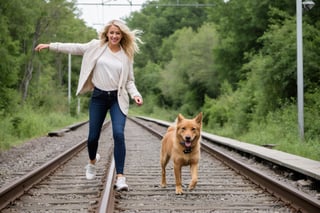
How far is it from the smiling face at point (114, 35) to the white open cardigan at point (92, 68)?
0.45ft

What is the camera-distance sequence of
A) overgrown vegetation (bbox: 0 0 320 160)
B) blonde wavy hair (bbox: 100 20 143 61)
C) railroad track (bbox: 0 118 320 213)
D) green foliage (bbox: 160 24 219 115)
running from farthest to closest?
1. green foliage (bbox: 160 24 219 115)
2. overgrown vegetation (bbox: 0 0 320 160)
3. blonde wavy hair (bbox: 100 20 143 61)
4. railroad track (bbox: 0 118 320 213)

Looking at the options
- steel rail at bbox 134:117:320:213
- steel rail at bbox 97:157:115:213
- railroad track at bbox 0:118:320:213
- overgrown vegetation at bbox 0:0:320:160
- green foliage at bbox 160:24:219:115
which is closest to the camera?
steel rail at bbox 97:157:115:213

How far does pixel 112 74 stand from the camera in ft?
21.8

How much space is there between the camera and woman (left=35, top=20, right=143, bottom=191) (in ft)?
21.9

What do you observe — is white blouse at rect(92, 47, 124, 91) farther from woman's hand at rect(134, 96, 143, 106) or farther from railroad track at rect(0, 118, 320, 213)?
railroad track at rect(0, 118, 320, 213)

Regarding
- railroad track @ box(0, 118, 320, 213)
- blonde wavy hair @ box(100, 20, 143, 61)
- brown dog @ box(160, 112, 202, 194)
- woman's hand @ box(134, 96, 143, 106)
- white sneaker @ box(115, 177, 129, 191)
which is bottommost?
railroad track @ box(0, 118, 320, 213)

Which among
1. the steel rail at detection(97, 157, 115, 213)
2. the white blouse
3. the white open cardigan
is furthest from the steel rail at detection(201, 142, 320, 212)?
the white blouse

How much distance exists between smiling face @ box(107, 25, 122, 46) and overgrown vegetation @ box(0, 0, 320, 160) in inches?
244

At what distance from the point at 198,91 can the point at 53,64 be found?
1985 centimetres

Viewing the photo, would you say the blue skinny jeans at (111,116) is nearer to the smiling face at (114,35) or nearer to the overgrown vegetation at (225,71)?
the smiling face at (114,35)

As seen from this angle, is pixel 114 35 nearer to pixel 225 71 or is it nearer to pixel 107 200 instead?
pixel 107 200

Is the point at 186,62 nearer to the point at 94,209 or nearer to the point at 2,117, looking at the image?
the point at 2,117

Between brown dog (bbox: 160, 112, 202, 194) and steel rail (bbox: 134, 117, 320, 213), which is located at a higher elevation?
brown dog (bbox: 160, 112, 202, 194)

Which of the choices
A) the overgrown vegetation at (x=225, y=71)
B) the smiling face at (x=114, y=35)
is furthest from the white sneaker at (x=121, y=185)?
the overgrown vegetation at (x=225, y=71)
